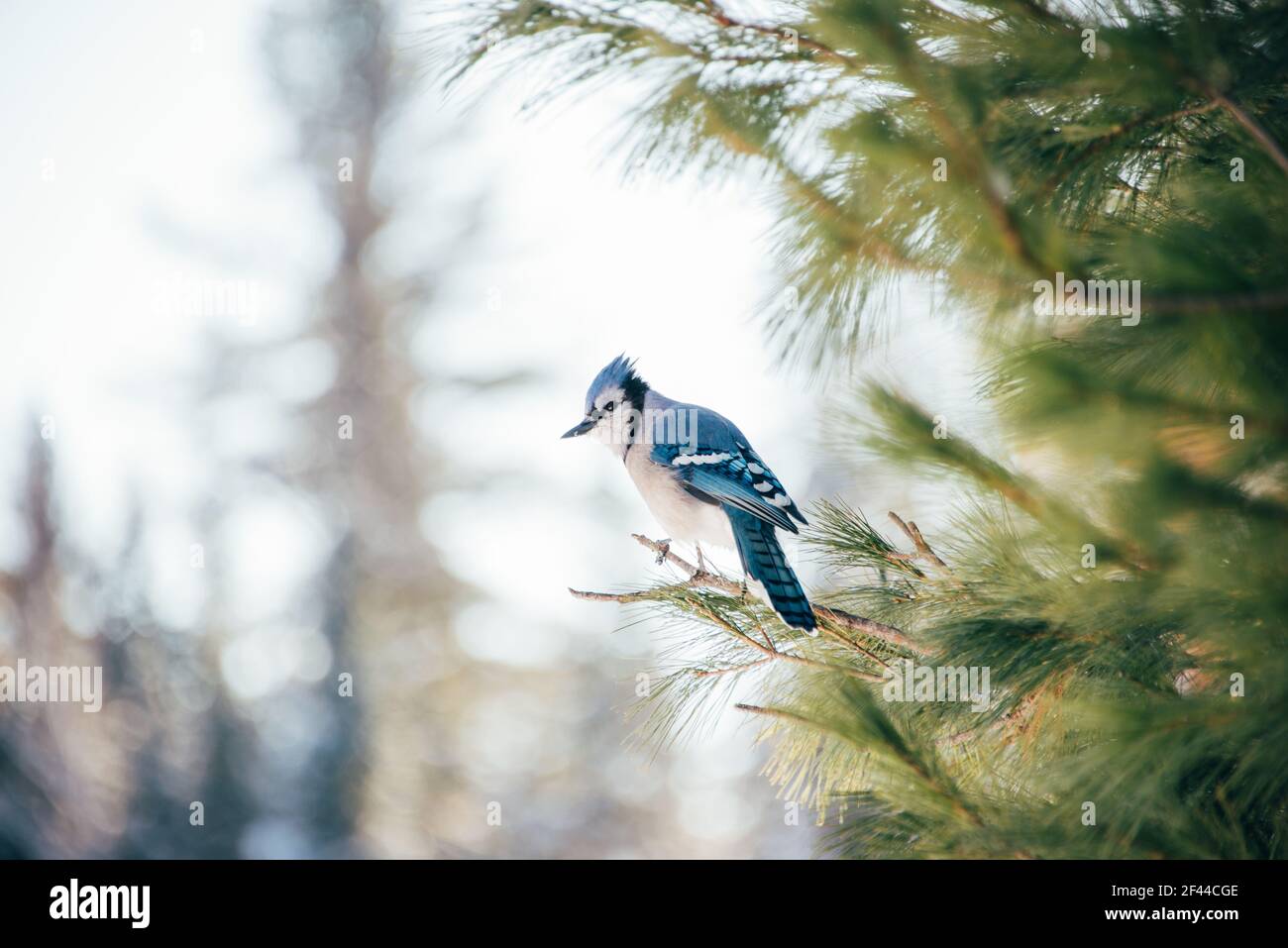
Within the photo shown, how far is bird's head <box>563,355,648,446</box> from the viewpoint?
3246mm

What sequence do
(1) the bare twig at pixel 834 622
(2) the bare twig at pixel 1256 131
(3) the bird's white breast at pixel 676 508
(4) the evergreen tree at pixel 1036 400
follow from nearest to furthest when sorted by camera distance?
1. (4) the evergreen tree at pixel 1036 400
2. (2) the bare twig at pixel 1256 131
3. (1) the bare twig at pixel 834 622
4. (3) the bird's white breast at pixel 676 508

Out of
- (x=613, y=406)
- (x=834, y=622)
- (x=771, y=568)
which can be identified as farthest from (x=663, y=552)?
(x=613, y=406)

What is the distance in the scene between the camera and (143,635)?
9.34 meters

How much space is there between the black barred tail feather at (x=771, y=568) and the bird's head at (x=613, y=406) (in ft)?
2.00

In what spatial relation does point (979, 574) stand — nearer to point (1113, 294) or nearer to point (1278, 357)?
point (1113, 294)

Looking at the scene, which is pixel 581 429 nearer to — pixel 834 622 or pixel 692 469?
pixel 692 469

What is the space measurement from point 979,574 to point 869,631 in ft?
0.89

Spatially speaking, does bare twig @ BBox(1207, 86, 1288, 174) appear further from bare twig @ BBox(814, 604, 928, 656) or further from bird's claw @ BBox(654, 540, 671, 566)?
bird's claw @ BBox(654, 540, 671, 566)

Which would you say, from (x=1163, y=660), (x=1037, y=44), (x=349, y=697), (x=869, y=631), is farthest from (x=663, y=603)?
(x=349, y=697)

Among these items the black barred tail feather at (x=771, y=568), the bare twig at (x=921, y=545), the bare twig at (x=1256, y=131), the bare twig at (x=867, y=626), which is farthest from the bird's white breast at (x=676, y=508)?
the bare twig at (x=1256, y=131)

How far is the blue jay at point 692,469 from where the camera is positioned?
266 centimetres

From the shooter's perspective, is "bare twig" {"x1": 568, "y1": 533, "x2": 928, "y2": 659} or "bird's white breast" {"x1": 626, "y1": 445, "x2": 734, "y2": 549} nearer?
"bare twig" {"x1": 568, "y1": 533, "x2": 928, "y2": 659}

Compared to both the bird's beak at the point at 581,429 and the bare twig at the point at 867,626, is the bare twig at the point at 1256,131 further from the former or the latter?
the bird's beak at the point at 581,429

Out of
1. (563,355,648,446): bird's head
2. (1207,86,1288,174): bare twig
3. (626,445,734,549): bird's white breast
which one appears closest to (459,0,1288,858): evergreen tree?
(1207,86,1288,174): bare twig
